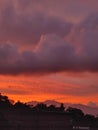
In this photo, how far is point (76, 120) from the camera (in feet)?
337

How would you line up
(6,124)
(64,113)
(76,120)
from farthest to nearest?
(76,120)
(64,113)
(6,124)

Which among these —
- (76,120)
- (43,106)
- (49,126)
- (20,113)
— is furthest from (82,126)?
A: (20,113)

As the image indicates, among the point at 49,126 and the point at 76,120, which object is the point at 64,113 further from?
the point at 76,120

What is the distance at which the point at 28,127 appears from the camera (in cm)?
8094

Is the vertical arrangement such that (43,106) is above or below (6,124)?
above

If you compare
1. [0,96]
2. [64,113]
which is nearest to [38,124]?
[64,113]

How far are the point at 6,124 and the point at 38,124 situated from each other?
9.00 meters

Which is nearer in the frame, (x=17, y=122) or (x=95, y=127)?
(x=17, y=122)

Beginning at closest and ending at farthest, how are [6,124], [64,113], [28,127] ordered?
[6,124] < [28,127] < [64,113]

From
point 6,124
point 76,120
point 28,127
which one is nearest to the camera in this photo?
point 6,124

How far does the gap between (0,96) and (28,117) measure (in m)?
14.4

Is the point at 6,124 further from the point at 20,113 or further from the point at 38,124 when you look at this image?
the point at 38,124

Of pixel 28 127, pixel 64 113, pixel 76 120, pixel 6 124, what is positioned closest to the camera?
pixel 6 124

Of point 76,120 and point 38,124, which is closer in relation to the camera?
point 38,124
